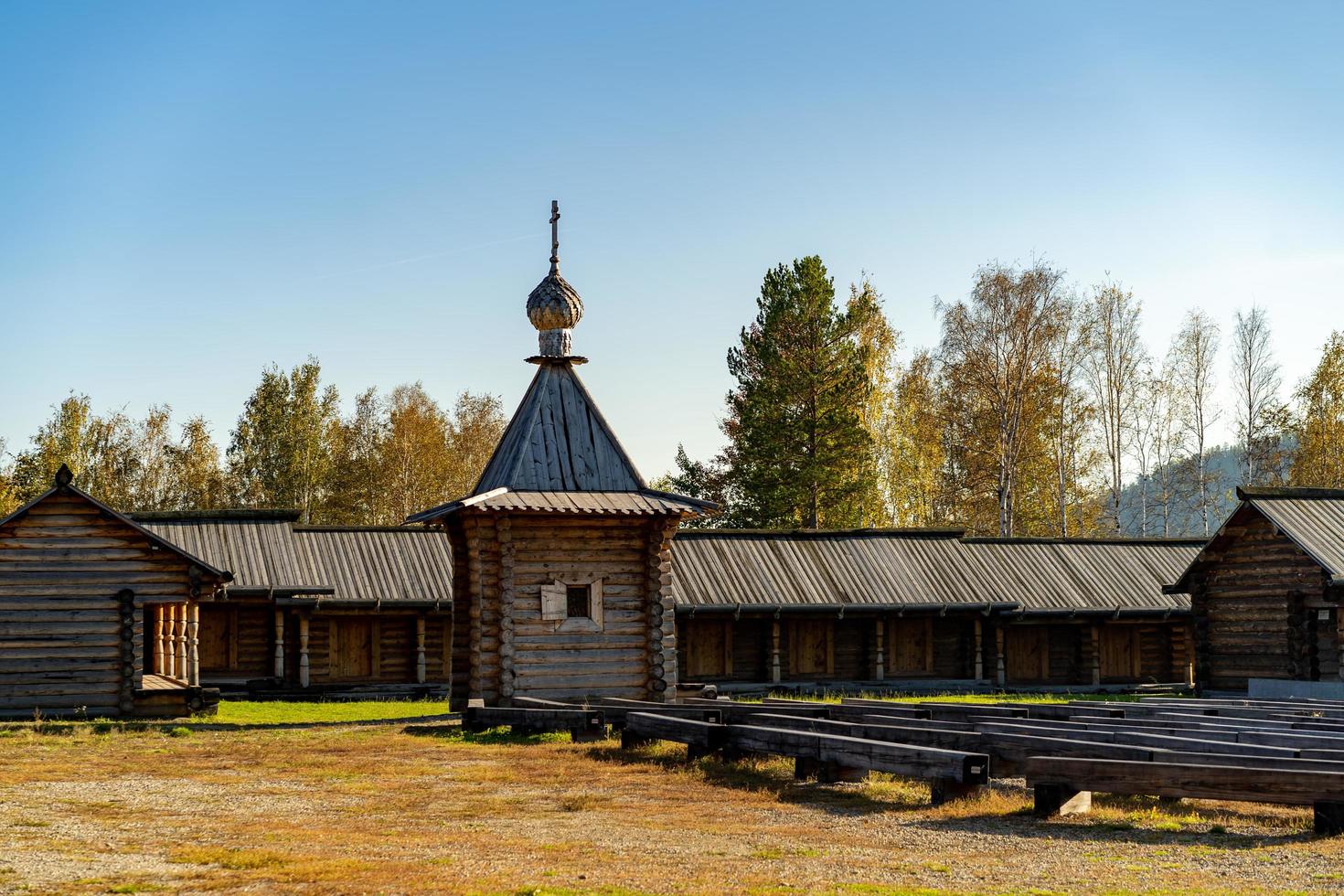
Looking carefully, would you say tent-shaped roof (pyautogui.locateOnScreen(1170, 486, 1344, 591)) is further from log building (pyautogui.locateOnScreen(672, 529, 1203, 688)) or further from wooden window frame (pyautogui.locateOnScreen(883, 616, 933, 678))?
wooden window frame (pyautogui.locateOnScreen(883, 616, 933, 678))

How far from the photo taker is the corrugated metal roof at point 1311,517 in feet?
90.8

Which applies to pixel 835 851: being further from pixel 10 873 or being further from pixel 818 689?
pixel 818 689

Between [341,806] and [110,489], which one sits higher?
[110,489]

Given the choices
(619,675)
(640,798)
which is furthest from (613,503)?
(640,798)

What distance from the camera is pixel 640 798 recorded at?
1246 cm

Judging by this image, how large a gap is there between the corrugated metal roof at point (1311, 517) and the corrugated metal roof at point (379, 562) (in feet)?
58.6

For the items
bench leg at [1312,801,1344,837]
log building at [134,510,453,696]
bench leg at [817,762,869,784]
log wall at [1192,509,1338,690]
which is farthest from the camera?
log building at [134,510,453,696]

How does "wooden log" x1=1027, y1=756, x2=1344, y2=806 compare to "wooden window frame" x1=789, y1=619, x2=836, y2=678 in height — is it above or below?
above

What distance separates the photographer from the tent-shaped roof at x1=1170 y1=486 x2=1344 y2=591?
27.7 m

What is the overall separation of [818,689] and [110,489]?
1551 inches

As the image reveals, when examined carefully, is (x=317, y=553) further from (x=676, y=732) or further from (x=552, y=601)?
(x=676, y=732)

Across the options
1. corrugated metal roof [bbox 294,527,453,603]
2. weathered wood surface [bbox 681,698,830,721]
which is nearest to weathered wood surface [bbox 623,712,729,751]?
weathered wood surface [bbox 681,698,830,721]

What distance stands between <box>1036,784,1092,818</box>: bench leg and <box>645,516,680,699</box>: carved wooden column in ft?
39.0

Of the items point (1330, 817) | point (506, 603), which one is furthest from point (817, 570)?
point (1330, 817)
